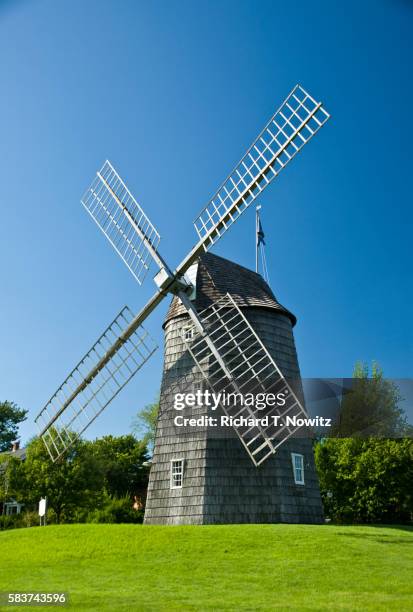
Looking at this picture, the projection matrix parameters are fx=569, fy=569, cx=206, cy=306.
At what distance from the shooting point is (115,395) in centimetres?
1766

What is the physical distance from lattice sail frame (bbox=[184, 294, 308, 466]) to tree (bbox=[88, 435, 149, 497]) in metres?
19.4

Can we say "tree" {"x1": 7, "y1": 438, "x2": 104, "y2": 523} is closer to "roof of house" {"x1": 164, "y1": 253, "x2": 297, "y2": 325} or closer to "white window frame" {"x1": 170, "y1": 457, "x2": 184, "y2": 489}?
"white window frame" {"x1": 170, "y1": 457, "x2": 184, "y2": 489}

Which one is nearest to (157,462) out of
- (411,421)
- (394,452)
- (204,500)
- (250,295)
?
(204,500)

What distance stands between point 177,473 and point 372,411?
17184 mm

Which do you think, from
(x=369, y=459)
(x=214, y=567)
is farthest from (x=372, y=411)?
(x=214, y=567)

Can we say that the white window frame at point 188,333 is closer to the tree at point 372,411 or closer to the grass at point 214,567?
the grass at point 214,567

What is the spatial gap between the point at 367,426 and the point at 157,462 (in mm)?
16367

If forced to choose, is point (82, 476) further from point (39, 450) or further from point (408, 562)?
point (408, 562)

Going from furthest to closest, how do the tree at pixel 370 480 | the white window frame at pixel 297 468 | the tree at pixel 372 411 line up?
the tree at pixel 372 411 → the tree at pixel 370 480 → the white window frame at pixel 297 468

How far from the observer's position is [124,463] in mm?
35562

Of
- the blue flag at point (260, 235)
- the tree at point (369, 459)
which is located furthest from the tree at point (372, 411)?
the blue flag at point (260, 235)

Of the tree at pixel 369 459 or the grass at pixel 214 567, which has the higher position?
the tree at pixel 369 459

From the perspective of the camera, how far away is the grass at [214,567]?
28.4 ft

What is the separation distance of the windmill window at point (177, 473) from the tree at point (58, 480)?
12.2 meters
